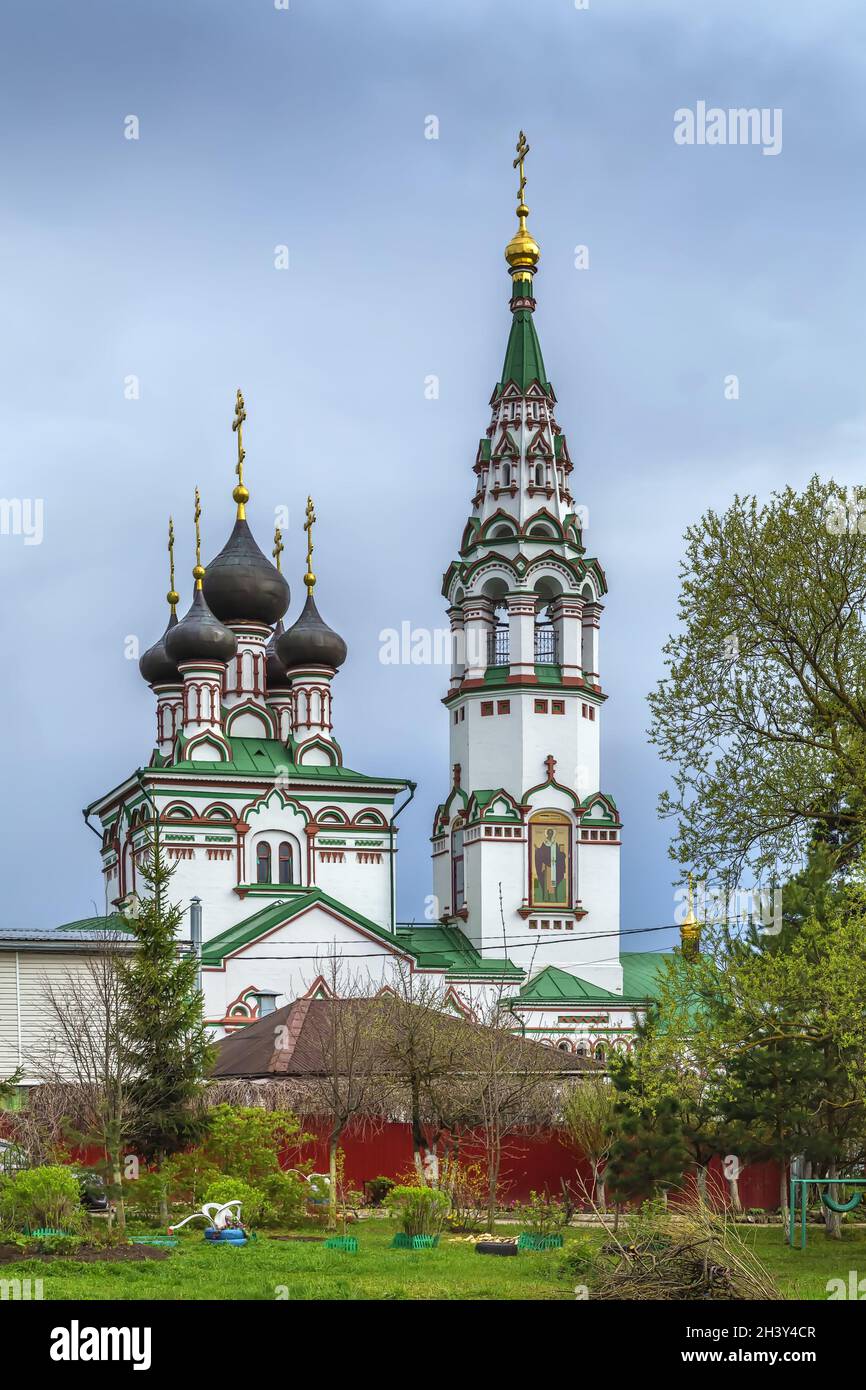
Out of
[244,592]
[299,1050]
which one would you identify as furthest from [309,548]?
[299,1050]

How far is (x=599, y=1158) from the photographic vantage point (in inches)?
1106

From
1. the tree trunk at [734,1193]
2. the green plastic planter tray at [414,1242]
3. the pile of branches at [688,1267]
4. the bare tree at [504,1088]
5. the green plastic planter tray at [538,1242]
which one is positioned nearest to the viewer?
the pile of branches at [688,1267]

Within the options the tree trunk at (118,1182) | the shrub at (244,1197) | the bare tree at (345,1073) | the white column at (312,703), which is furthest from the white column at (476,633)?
the tree trunk at (118,1182)

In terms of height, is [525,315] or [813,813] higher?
[525,315]

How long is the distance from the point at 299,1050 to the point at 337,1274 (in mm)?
15192

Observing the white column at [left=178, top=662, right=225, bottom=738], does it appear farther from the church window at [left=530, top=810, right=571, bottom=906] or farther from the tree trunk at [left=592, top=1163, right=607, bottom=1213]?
the tree trunk at [left=592, top=1163, right=607, bottom=1213]

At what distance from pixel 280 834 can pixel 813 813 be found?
27.5 meters

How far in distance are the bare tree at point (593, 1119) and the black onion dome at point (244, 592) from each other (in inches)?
919

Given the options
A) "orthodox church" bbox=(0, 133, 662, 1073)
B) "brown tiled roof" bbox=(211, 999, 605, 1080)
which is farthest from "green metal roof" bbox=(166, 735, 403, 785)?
"brown tiled roof" bbox=(211, 999, 605, 1080)

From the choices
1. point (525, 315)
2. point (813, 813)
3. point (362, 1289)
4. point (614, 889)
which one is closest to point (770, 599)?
point (813, 813)

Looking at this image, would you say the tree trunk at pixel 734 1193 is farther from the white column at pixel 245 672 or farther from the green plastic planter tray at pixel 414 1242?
the white column at pixel 245 672

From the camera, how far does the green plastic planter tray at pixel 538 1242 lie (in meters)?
21.0
